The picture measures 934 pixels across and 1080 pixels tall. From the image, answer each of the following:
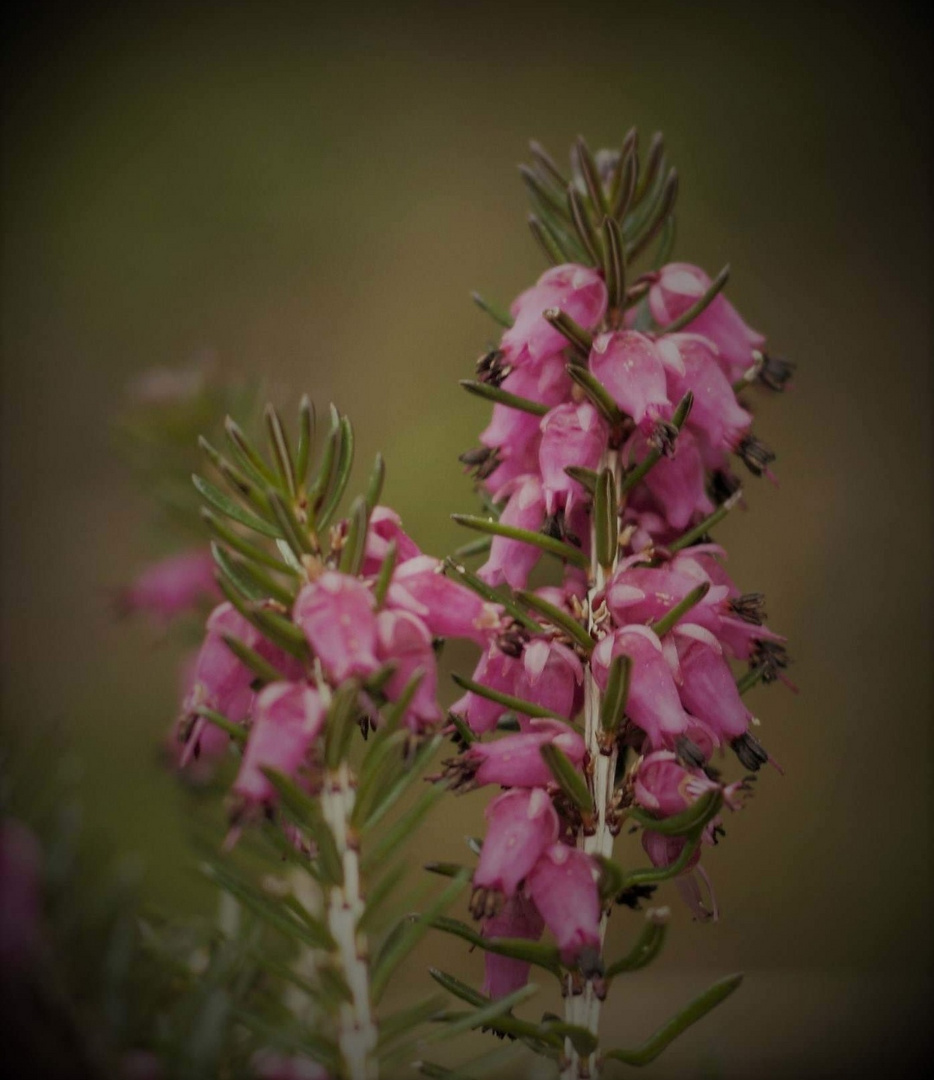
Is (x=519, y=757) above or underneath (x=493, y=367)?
underneath

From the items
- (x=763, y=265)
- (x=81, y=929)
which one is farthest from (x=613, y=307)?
(x=763, y=265)

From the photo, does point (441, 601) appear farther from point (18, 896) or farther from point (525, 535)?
point (18, 896)

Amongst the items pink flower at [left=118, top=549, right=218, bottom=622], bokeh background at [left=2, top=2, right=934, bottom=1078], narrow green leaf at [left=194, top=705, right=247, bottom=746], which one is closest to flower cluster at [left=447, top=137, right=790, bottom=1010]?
narrow green leaf at [left=194, top=705, right=247, bottom=746]

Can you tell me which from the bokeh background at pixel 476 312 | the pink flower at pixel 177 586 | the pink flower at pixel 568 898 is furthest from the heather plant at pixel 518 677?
the bokeh background at pixel 476 312

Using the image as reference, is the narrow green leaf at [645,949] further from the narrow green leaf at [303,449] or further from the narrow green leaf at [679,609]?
the narrow green leaf at [303,449]

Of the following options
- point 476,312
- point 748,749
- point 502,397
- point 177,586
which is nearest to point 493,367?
point 502,397

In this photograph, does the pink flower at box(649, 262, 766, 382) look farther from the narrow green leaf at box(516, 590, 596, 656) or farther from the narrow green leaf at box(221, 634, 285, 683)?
the narrow green leaf at box(221, 634, 285, 683)
